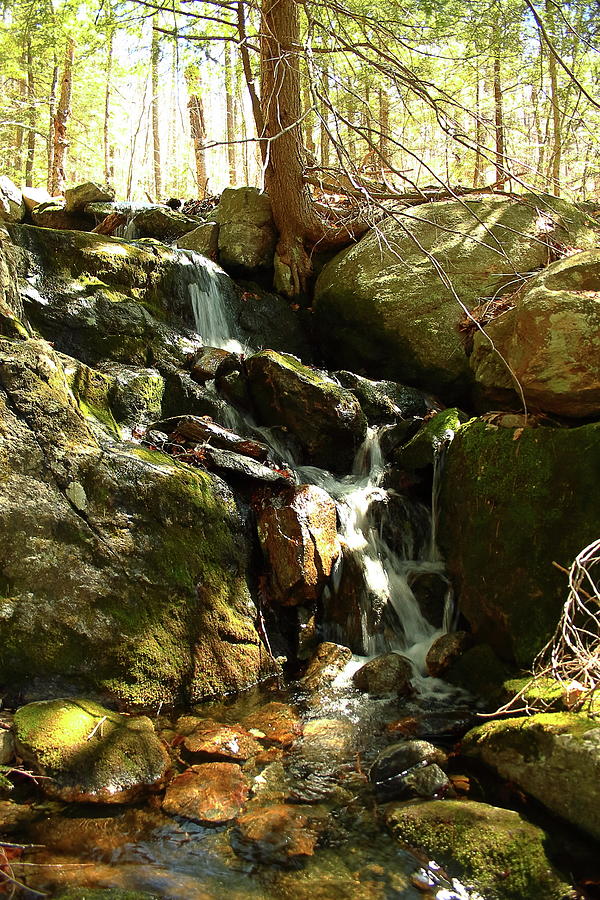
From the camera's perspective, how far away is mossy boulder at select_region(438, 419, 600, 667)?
4.70 metres

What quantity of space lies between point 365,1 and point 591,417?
821 cm

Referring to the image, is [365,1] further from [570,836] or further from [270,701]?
[570,836]

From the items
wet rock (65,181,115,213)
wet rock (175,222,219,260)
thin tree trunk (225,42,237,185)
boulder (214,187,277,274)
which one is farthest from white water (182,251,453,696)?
wet rock (65,181,115,213)

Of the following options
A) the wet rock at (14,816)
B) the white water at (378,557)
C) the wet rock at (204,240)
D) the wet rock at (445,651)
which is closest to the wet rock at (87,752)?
the wet rock at (14,816)

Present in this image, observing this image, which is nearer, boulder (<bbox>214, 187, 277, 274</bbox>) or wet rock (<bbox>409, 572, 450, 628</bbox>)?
wet rock (<bbox>409, 572, 450, 628</bbox>)

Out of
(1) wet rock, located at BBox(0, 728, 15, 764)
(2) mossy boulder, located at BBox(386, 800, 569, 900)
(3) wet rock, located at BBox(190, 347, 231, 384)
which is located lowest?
(2) mossy boulder, located at BBox(386, 800, 569, 900)

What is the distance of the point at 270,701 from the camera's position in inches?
185

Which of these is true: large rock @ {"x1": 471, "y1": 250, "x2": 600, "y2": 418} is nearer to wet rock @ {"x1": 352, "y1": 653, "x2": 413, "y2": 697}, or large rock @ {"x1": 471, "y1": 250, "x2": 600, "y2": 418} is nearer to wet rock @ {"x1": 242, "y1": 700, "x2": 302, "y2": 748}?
wet rock @ {"x1": 352, "y1": 653, "x2": 413, "y2": 697}

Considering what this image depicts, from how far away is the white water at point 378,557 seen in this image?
18.5ft

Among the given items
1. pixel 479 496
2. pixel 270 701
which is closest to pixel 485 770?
pixel 270 701

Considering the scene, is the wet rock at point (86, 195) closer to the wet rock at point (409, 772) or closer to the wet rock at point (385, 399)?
the wet rock at point (385, 399)

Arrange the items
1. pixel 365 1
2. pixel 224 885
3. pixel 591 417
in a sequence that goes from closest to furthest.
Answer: pixel 224 885 → pixel 591 417 → pixel 365 1

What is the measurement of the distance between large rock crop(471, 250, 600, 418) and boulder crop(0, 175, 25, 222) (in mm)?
10118

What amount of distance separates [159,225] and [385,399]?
6.18 metres
